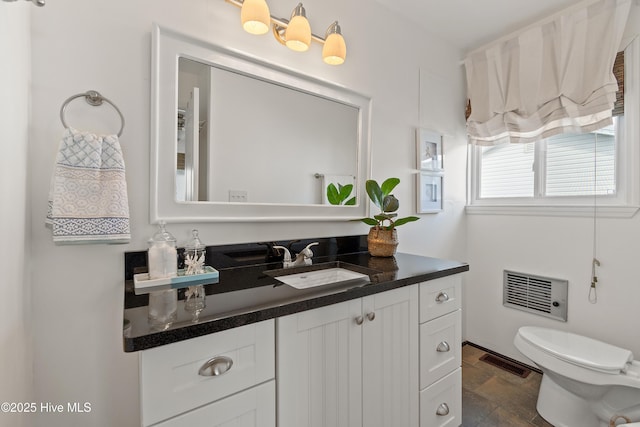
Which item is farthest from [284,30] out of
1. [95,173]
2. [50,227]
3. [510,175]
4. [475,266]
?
[475,266]

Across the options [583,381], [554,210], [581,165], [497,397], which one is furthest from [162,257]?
[581,165]

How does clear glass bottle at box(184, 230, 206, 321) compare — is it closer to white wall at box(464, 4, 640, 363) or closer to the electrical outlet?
the electrical outlet

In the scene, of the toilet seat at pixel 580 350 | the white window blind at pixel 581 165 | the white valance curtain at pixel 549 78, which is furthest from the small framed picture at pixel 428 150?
the toilet seat at pixel 580 350

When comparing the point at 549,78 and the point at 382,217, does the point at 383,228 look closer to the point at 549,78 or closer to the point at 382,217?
the point at 382,217

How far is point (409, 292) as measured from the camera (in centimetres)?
117

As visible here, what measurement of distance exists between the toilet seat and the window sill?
74cm

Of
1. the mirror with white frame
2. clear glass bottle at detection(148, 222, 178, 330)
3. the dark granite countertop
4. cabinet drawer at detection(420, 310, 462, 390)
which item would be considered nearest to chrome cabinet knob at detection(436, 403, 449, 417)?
cabinet drawer at detection(420, 310, 462, 390)

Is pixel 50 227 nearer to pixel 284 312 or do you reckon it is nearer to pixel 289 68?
pixel 284 312

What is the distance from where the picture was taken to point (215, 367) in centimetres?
72

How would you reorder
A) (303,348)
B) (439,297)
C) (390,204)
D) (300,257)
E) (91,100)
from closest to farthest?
(303,348) → (91,100) → (439,297) → (300,257) → (390,204)

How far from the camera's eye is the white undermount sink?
4.17 ft

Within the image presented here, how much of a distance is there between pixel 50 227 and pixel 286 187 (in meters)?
0.89

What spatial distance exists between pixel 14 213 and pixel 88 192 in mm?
172

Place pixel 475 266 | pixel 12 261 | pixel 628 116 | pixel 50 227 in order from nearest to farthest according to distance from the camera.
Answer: pixel 12 261
pixel 50 227
pixel 628 116
pixel 475 266
